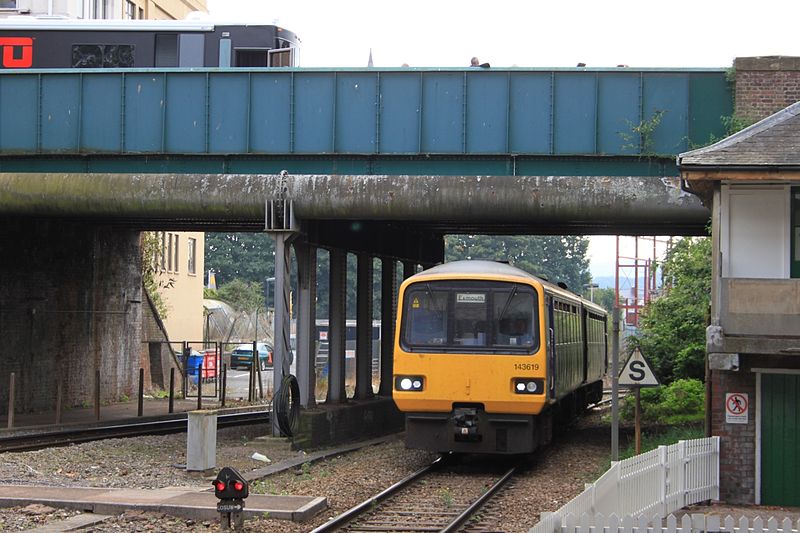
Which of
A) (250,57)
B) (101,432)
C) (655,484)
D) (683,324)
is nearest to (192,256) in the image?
(250,57)

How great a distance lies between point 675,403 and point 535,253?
226ft

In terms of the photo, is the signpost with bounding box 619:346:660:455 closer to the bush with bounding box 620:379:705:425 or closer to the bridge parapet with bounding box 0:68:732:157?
the bridge parapet with bounding box 0:68:732:157

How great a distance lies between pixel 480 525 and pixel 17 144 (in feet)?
43.4

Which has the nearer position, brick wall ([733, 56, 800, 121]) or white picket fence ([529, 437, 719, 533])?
white picket fence ([529, 437, 719, 533])

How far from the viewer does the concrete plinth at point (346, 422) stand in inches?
864

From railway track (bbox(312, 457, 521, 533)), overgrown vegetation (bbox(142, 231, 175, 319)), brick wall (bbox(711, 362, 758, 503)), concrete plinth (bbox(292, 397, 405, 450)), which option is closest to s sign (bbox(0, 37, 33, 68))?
concrete plinth (bbox(292, 397, 405, 450))

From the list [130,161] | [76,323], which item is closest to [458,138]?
[130,161]

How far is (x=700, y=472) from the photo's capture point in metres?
14.8

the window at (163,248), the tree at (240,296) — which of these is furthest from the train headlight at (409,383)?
the tree at (240,296)

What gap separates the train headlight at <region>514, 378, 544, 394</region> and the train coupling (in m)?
0.70

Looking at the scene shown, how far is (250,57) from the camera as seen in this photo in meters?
25.3

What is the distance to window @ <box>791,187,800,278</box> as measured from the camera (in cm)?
1538

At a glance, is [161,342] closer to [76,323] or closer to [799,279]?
[76,323]

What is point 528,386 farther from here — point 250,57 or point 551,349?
point 250,57
